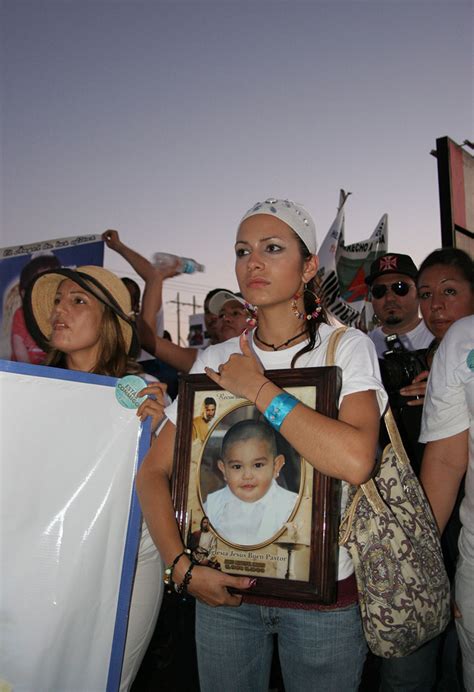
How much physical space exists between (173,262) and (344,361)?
253 cm

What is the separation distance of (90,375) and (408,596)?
1373 millimetres

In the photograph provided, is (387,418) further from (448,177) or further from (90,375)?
(448,177)

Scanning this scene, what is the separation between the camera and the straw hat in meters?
2.59

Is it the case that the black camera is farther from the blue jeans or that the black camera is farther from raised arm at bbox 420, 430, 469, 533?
the blue jeans

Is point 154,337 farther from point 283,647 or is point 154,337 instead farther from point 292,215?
point 283,647

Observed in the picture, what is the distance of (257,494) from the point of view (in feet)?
5.68

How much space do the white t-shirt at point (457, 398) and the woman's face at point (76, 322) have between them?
4.82ft

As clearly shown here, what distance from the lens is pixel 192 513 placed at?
5.98ft

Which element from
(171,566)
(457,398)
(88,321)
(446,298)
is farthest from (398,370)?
(171,566)

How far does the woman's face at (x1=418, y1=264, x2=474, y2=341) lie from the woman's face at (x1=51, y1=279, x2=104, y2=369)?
1.79m

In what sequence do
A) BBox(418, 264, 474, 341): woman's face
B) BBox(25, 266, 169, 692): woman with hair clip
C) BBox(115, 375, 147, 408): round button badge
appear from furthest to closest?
BBox(418, 264, 474, 341): woman's face
BBox(25, 266, 169, 692): woman with hair clip
BBox(115, 375, 147, 408): round button badge

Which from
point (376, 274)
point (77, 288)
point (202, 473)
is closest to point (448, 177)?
point (376, 274)

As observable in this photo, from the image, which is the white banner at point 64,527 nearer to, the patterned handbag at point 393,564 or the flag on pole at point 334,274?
the patterned handbag at point 393,564

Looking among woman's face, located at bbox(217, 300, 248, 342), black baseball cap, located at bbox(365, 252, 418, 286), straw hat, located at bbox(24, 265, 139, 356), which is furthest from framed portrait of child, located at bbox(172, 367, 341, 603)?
woman's face, located at bbox(217, 300, 248, 342)
